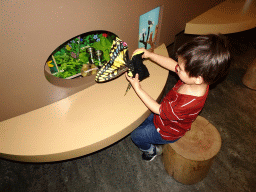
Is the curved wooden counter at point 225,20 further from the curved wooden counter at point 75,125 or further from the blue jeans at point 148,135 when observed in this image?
the blue jeans at point 148,135

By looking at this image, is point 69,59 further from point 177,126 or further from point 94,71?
point 177,126

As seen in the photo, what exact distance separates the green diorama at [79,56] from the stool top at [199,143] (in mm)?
818

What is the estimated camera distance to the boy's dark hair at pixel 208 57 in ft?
2.77

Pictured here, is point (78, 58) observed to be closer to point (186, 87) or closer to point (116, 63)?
point (116, 63)

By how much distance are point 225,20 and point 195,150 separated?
1345 millimetres

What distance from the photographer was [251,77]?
6.91ft

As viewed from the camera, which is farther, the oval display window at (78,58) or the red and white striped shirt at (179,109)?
the oval display window at (78,58)

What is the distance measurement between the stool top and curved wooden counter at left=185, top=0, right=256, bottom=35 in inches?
37.9

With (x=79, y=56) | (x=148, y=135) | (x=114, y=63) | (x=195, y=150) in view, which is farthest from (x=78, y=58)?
(x=195, y=150)

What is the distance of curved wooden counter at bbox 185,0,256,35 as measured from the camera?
1.66 meters

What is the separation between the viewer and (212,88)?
2.20m

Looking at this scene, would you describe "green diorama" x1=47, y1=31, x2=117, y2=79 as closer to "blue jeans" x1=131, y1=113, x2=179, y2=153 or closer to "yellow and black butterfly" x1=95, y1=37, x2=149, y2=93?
"yellow and black butterfly" x1=95, y1=37, x2=149, y2=93

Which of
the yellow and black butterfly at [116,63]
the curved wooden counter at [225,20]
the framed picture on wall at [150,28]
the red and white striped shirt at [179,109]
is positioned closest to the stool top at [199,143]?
the red and white striped shirt at [179,109]

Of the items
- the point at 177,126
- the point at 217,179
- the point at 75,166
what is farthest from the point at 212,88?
the point at 75,166
